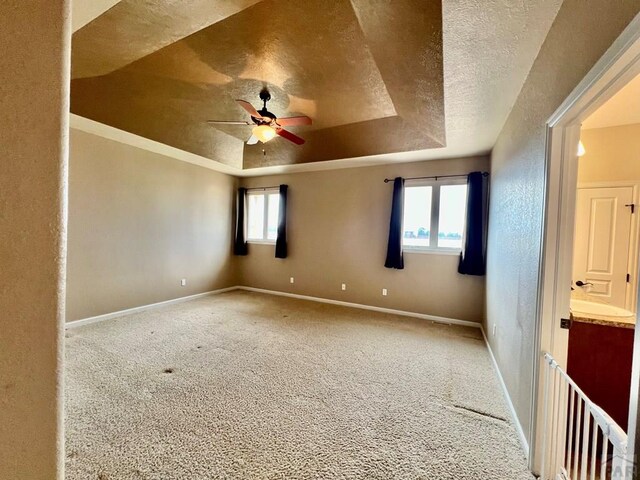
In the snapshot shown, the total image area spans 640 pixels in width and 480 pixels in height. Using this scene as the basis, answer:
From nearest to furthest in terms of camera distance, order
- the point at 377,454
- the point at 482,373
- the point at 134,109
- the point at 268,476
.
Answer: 1. the point at 268,476
2. the point at 377,454
3. the point at 482,373
4. the point at 134,109

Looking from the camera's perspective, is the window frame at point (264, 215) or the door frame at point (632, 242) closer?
the door frame at point (632, 242)

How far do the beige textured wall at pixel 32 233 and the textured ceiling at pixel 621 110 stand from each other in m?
3.22

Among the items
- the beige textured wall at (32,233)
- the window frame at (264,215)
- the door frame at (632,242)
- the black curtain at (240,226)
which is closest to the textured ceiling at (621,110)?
the door frame at (632,242)

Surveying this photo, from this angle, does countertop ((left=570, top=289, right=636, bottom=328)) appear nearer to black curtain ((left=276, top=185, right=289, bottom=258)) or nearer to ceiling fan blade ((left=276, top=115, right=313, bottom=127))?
ceiling fan blade ((left=276, top=115, right=313, bottom=127))

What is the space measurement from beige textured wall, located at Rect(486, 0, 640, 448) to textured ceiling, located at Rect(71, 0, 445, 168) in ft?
2.22

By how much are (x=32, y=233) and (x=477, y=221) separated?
13.9ft

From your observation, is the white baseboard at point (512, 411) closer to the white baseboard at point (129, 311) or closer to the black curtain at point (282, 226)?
the black curtain at point (282, 226)

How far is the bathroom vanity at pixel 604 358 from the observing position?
1569mm

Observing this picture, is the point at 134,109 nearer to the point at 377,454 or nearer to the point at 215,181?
the point at 215,181

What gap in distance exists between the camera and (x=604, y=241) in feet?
8.70

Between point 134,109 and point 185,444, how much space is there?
3.49m

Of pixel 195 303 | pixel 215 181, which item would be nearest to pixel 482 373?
pixel 195 303

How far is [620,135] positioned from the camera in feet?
8.69

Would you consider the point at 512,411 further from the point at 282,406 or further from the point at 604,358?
the point at 282,406
